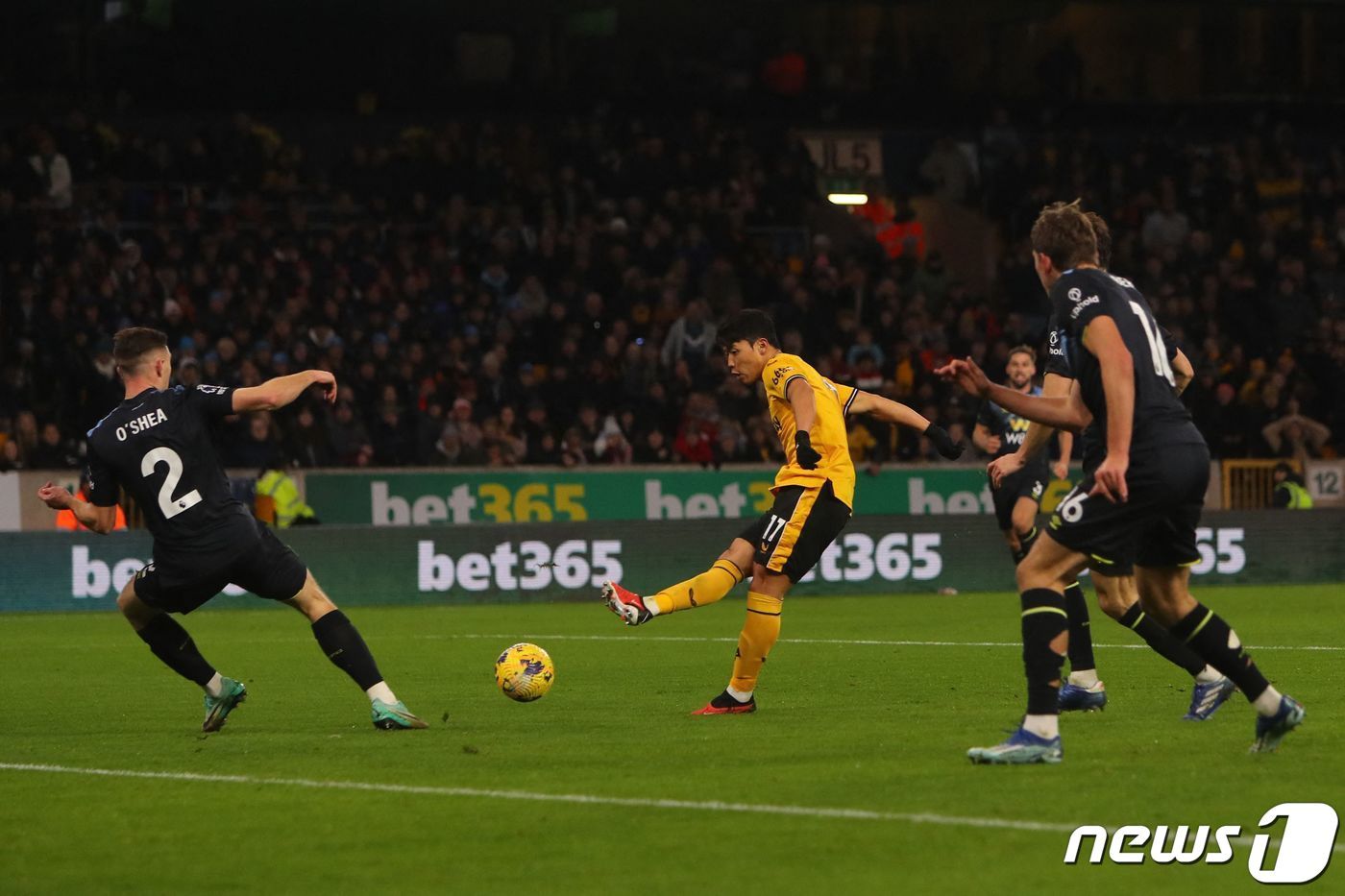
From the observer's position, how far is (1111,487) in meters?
7.64

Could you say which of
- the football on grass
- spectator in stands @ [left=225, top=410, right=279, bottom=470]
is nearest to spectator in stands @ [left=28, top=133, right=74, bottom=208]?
spectator in stands @ [left=225, top=410, right=279, bottom=470]

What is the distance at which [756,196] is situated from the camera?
104ft

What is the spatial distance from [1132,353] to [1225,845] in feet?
7.48

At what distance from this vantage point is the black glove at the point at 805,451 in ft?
34.1

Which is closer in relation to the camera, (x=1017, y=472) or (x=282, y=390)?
(x=282, y=390)

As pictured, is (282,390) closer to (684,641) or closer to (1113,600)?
(1113,600)

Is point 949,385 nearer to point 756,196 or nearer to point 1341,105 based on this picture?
point 756,196

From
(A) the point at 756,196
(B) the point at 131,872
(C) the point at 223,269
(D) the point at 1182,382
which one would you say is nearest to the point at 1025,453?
(D) the point at 1182,382

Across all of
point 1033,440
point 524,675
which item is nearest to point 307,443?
point 524,675

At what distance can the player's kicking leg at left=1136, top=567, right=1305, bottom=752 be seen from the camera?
8.07 m

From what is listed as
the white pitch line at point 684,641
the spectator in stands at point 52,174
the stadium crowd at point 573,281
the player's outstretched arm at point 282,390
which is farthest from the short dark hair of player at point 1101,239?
the spectator in stands at point 52,174

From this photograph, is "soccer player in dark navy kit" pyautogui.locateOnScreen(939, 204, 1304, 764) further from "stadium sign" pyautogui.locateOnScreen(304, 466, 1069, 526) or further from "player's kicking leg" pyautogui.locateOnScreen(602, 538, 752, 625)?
"stadium sign" pyautogui.locateOnScreen(304, 466, 1069, 526)

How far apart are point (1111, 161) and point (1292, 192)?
2846 millimetres

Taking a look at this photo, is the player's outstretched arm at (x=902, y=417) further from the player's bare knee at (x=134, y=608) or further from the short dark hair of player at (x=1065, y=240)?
the player's bare knee at (x=134, y=608)
